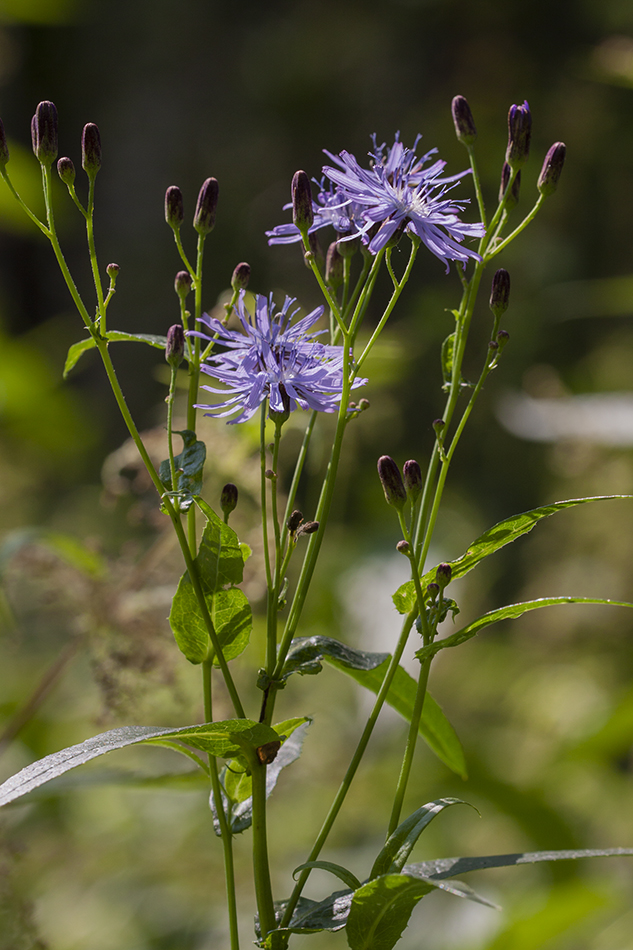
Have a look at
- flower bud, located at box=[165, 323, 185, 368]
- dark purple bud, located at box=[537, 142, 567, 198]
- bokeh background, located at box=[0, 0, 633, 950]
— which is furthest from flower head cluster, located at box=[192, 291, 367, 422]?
bokeh background, located at box=[0, 0, 633, 950]

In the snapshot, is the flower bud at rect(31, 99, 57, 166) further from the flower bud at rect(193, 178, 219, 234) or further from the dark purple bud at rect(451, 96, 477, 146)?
the dark purple bud at rect(451, 96, 477, 146)

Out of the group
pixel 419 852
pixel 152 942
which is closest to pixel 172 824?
pixel 152 942

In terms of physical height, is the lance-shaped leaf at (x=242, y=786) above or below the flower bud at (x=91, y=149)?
below

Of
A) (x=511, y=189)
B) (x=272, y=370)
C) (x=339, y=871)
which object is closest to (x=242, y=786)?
(x=339, y=871)

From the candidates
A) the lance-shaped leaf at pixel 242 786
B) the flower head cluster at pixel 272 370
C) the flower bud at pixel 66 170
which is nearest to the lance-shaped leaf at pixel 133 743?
the lance-shaped leaf at pixel 242 786

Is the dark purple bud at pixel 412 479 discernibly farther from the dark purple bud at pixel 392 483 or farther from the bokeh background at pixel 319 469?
the bokeh background at pixel 319 469

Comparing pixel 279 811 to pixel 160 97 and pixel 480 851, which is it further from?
pixel 160 97
